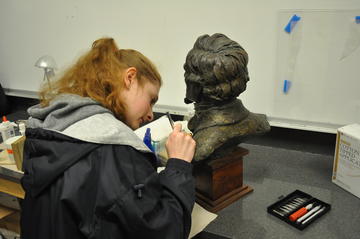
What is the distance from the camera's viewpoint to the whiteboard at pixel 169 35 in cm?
158

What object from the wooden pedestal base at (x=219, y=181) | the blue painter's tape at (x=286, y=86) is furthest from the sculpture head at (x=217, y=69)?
the blue painter's tape at (x=286, y=86)

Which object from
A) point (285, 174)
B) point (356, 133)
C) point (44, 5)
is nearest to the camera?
point (356, 133)

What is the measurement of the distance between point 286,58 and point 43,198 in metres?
1.26

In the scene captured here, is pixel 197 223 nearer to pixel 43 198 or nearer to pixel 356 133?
pixel 43 198

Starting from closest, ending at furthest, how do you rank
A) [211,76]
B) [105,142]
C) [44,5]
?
[105,142]
[211,76]
[44,5]

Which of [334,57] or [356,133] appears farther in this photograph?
[334,57]

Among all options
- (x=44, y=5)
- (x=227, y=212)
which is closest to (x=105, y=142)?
(x=227, y=212)

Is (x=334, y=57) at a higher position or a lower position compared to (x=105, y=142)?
higher

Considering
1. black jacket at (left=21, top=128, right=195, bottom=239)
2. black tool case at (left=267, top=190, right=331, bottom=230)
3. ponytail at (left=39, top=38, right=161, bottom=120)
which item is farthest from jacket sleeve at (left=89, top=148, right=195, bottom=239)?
black tool case at (left=267, top=190, right=331, bottom=230)

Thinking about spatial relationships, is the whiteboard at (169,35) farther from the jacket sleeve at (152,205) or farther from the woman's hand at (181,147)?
the jacket sleeve at (152,205)

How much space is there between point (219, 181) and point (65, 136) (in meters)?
A: 0.67

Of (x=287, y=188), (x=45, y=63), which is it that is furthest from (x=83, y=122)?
(x=45, y=63)

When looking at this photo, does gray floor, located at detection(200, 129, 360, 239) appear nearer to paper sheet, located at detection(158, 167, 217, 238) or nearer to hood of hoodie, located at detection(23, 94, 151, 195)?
paper sheet, located at detection(158, 167, 217, 238)

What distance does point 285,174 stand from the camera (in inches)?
58.4
